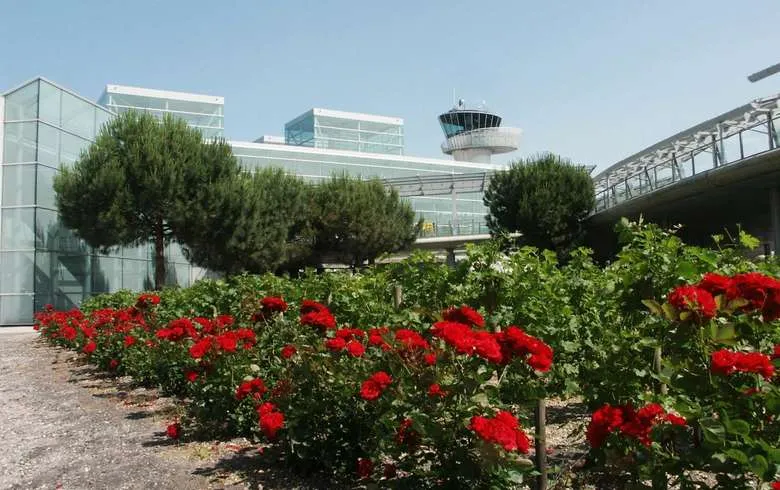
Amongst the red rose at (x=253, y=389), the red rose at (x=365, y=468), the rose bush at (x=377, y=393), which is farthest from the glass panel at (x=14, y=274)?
the red rose at (x=365, y=468)

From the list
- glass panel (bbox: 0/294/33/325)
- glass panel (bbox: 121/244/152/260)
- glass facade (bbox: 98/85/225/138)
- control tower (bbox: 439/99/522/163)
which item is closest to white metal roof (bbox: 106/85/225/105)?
glass facade (bbox: 98/85/225/138)

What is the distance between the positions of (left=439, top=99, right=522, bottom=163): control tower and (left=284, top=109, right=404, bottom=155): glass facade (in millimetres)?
10278

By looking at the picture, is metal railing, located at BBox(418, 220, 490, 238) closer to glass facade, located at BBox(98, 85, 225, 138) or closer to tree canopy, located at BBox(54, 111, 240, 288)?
tree canopy, located at BBox(54, 111, 240, 288)

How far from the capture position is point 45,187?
25.7 meters

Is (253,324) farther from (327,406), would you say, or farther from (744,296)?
(744,296)

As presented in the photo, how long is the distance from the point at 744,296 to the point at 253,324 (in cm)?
437

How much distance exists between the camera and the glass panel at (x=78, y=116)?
87.3ft

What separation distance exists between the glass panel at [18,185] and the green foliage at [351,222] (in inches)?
588

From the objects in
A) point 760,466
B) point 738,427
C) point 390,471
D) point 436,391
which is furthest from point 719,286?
point 390,471

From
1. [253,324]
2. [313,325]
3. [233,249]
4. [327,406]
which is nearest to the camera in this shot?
[327,406]

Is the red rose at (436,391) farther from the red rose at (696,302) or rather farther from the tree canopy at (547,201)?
the tree canopy at (547,201)

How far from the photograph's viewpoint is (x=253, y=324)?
5805 mm

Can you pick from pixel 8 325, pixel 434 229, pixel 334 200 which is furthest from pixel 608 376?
pixel 434 229

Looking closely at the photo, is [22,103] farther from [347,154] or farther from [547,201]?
[347,154]
